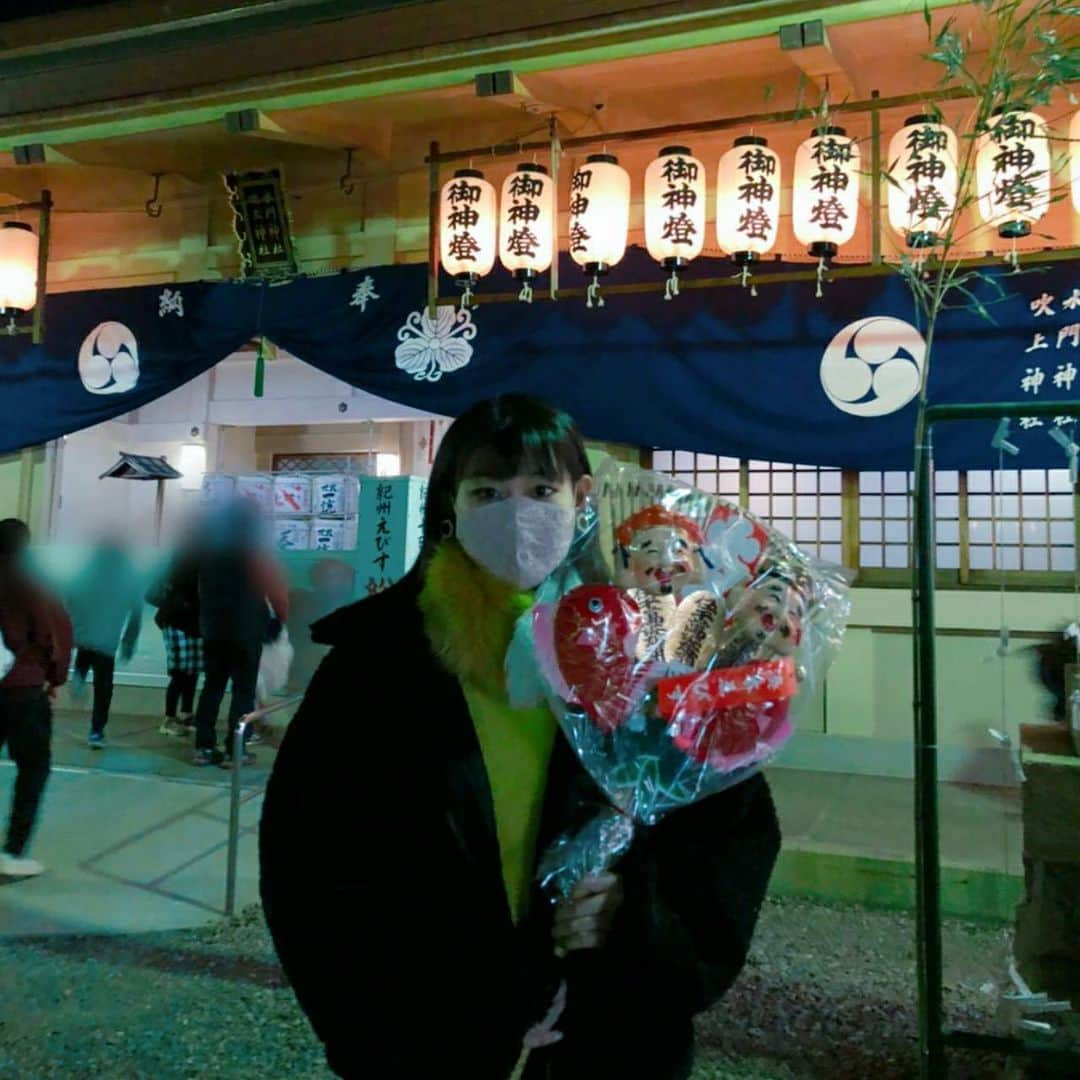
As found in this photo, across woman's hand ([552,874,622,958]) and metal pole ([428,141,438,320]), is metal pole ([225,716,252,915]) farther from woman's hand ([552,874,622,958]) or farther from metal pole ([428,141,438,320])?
metal pole ([428,141,438,320])

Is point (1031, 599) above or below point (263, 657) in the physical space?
above

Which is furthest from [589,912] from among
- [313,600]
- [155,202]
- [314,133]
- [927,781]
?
[155,202]

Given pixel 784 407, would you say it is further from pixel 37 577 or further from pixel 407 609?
pixel 407 609

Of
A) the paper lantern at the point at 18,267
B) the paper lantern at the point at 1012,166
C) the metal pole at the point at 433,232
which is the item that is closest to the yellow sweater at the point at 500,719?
the paper lantern at the point at 1012,166

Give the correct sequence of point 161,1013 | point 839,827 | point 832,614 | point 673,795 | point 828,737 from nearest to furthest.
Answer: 1. point 673,795
2. point 832,614
3. point 161,1013
4. point 839,827
5. point 828,737

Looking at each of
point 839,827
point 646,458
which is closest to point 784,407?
point 646,458

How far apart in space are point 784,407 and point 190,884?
195 inches

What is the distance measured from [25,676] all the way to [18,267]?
5242 mm

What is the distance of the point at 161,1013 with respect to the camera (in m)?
3.64

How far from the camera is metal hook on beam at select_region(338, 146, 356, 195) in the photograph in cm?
804

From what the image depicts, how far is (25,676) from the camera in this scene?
471 cm

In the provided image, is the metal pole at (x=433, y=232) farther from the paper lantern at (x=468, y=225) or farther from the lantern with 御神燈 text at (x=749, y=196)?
the lantern with 御神燈 text at (x=749, y=196)

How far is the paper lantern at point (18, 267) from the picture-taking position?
814cm

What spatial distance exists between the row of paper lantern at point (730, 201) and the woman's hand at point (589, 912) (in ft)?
15.8
